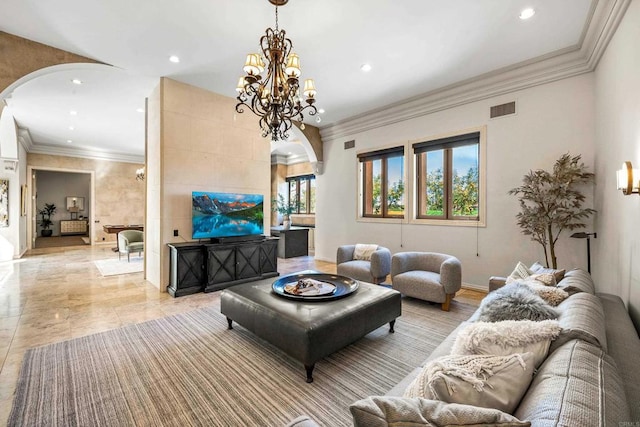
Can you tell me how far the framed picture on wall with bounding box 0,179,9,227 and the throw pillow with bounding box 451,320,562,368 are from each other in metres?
10.3

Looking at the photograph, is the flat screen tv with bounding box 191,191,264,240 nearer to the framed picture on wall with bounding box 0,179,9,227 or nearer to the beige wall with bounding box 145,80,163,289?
the beige wall with bounding box 145,80,163,289

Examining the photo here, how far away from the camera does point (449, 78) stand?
4609 mm

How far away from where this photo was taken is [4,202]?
701 centimetres

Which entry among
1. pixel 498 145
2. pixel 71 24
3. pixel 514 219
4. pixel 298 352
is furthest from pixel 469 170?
pixel 71 24

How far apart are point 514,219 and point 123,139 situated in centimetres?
1033

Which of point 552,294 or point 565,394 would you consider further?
point 552,294

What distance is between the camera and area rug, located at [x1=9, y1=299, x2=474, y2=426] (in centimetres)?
192

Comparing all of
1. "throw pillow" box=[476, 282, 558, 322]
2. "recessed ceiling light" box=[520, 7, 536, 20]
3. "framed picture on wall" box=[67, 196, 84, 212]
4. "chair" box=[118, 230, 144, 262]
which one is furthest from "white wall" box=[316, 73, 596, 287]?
"framed picture on wall" box=[67, 196, 84, 212]

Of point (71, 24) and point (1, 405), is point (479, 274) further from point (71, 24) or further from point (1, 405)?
point (71, 24)

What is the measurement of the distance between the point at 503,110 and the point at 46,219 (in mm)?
17741

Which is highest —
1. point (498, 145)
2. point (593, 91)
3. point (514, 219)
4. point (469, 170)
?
point (593, 91)

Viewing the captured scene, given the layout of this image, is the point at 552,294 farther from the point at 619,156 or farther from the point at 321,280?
the point at 321,280

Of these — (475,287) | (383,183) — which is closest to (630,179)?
(475,287)

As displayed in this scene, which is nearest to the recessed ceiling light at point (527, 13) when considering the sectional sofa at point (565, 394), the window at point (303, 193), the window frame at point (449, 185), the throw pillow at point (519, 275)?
the window frame at point (449, 185)
